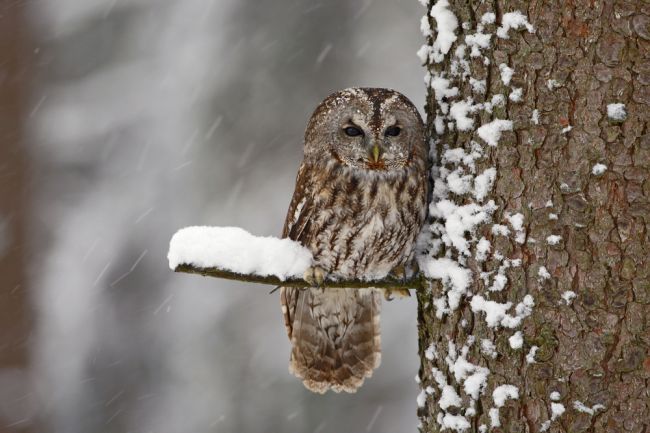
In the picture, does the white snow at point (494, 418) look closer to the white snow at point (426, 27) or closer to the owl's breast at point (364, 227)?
the owl's breast at point (364, 227)

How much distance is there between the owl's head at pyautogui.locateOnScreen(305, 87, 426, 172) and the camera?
130 inches

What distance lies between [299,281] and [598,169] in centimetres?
120

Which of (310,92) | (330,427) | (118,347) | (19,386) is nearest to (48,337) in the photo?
(19,386)

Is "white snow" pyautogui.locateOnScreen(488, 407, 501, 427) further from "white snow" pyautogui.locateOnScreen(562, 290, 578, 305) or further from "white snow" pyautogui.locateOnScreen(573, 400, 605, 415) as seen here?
"white snow" pyautogui.locateOnScreen(562, 290, 578, 305)

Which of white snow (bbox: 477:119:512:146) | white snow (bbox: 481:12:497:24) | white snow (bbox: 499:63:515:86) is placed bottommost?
white snow (bbox: 477:119:512:146)

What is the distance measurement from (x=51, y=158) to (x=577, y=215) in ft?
24.7

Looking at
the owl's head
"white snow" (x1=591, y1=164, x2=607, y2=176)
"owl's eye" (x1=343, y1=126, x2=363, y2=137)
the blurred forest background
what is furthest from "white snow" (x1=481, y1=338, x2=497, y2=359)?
the blurred forest background

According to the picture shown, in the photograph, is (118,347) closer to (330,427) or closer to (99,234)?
Result: (99,234)

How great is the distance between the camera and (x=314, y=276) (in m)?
3.33

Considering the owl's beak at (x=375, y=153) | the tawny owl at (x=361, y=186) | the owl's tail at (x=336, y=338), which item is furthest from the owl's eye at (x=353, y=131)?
the owl's tail at (x=336, y=338)

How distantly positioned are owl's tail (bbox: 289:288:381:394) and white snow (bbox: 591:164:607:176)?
168 centimetres

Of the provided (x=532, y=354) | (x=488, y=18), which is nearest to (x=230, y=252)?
(x=532, y=354)

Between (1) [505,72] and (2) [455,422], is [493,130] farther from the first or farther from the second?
(2) [455,422]

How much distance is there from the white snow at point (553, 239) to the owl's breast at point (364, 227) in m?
0.89
